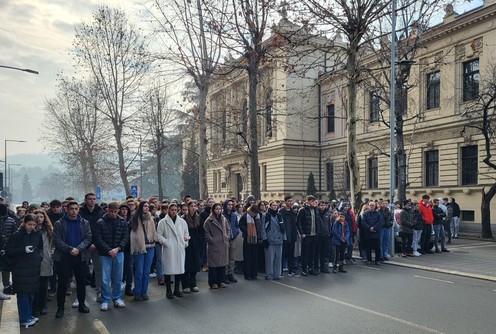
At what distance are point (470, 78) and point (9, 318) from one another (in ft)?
90.5

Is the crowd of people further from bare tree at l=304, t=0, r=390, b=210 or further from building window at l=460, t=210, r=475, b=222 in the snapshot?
building window at l=460, t=210, r=475, b=222

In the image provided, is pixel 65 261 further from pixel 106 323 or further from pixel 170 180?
pixel 170 180

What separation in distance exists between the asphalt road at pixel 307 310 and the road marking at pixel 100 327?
0.02m

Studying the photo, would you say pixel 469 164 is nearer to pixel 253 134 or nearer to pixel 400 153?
pixel 400 153

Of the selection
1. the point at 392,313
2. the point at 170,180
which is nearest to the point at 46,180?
the point at 170,180

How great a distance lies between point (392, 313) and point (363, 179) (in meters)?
29.6

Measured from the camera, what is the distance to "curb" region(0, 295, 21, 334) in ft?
23.6

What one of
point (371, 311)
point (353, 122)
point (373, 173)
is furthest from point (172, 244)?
point (373, 173)

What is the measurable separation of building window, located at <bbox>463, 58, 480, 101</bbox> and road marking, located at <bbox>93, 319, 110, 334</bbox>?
25517mm

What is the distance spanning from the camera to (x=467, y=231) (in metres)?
25.3

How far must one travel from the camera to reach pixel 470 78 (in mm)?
27422

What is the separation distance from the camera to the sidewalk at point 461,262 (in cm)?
1238

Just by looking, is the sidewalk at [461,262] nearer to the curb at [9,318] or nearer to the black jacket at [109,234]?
the black jacket at [109,234]

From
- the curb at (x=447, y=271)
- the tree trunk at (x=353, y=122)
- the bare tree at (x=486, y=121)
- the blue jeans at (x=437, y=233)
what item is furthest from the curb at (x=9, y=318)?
the bare tree at (x=486, y=121)
